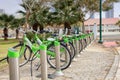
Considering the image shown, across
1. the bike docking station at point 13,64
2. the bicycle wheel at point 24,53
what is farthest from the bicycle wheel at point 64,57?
the bike docking station at point 13,64

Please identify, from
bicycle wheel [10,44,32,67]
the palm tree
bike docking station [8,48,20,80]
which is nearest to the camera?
bike docking station [8,48,20,80]

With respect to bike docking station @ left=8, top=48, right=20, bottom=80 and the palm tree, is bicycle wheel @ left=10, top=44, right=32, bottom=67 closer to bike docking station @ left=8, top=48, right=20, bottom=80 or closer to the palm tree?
bike docking station @ left=8, top=48, right=20, bottom=80

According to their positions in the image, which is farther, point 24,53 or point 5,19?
point 5,19

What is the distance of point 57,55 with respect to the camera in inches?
304

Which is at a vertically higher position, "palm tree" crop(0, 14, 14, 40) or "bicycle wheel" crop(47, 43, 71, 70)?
"palm tree" crop(0, 14, 14, 40)

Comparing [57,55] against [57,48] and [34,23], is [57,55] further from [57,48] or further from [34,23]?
[34,23]

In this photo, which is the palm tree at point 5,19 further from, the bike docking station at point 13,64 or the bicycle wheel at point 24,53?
the bike docking station at point 13,64

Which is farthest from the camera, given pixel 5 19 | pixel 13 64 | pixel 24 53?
pixel 5 19

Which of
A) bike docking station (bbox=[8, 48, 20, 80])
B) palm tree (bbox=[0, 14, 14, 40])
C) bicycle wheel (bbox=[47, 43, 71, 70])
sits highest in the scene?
palm tree (bbox=[0, 14, 14, 40])

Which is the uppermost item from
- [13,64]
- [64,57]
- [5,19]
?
[5,19]

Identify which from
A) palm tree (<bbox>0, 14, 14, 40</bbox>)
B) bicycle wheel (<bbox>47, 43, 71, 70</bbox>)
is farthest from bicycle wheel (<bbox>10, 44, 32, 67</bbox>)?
palm tree (<bbox>0, 14, 14, 40</bbox>)

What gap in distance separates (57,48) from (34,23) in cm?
3032

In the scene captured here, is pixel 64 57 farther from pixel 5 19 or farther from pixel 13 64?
pixel 5 19

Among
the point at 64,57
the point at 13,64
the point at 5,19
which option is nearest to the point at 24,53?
the point at 64,57
